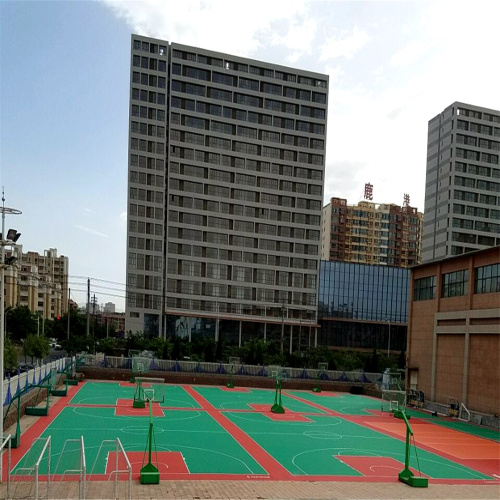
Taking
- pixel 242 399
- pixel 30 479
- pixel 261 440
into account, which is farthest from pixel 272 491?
pixel 242 399

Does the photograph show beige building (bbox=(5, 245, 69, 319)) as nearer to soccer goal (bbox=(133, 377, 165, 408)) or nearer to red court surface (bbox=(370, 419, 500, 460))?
soccer goal (bbox=(133, 377, 165, 408))

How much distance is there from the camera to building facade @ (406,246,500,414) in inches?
1098

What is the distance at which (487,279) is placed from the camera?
94.4 ft

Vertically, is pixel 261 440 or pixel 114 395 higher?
pixel 261 440

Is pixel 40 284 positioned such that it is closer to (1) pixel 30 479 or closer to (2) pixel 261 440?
(2) pixel 261 440

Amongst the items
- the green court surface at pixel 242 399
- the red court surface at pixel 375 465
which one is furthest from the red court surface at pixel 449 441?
the green court surface at pixel 242 399

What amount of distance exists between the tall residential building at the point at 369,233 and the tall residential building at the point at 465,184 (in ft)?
124

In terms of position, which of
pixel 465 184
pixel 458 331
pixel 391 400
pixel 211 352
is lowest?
pixel 211 352

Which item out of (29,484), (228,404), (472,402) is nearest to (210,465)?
(29,484)

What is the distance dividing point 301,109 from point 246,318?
32.6 meters

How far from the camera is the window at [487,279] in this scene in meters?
27.9

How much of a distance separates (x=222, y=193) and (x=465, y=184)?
1459 inches

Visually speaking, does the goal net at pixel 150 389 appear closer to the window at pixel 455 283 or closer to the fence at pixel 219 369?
the fence at pixel 219 369

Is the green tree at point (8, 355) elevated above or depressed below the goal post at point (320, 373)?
above
